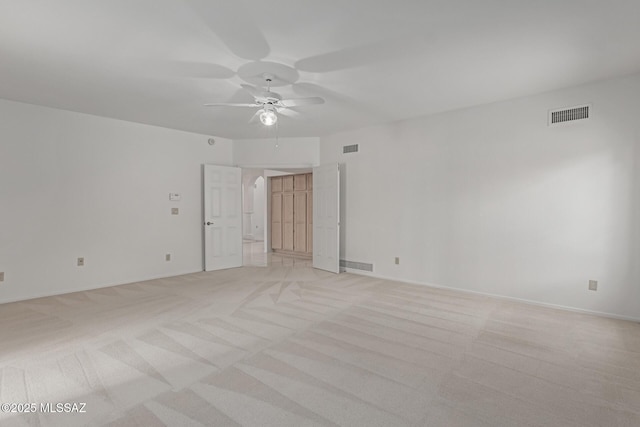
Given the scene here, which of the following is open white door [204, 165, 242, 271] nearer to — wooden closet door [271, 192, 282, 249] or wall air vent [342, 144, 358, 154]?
Answer: wooden closet door [271, 192, 282, 249]

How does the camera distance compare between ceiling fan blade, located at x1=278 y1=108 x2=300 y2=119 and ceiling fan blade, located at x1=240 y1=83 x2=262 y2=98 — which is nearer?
ceiling fan blade, located at x1=240 y1=83 x2=262 y2=98

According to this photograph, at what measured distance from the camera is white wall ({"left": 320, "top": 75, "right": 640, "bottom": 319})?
3.62m

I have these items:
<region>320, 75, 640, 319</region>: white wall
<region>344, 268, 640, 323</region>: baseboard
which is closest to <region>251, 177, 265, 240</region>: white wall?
<region>320, 75, 640, 319</region>: white wall

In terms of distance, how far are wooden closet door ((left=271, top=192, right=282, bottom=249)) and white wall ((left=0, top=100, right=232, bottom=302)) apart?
2.88m

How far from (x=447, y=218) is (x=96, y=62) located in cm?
476

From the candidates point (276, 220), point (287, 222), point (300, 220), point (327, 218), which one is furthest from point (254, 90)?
point (276, 220)

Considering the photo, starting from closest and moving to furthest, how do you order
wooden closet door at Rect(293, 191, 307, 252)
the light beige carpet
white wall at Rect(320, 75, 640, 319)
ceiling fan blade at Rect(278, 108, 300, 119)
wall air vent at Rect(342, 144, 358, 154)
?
the light beige carpet < white wall at Rect(320, 75, 640, 319) < ceiling fan blade at Rect(278, 108, 300, 119) < wall air vent at Rect(342, 144, 358, 154) < wooden closet door at Rect(293, 191, 307, 252)

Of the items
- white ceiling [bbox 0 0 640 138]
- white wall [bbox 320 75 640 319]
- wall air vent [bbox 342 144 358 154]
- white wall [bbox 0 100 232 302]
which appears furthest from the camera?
wall air vent [bbox 342 144 358 154]

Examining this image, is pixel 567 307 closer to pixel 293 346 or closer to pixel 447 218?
pixel 447 218

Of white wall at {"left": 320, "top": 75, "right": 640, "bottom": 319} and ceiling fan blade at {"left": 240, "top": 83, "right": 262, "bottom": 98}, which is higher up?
ceiling fan blade at {"left": 240, "top": 83, "right": 262, "bottom": 98}

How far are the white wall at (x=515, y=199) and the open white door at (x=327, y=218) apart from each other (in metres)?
0.47

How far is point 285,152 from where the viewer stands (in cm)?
662

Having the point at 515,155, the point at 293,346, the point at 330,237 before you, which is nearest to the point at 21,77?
the point at 293,346

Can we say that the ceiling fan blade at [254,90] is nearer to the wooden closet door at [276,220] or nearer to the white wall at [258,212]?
the wooden closet door at [276,220]
